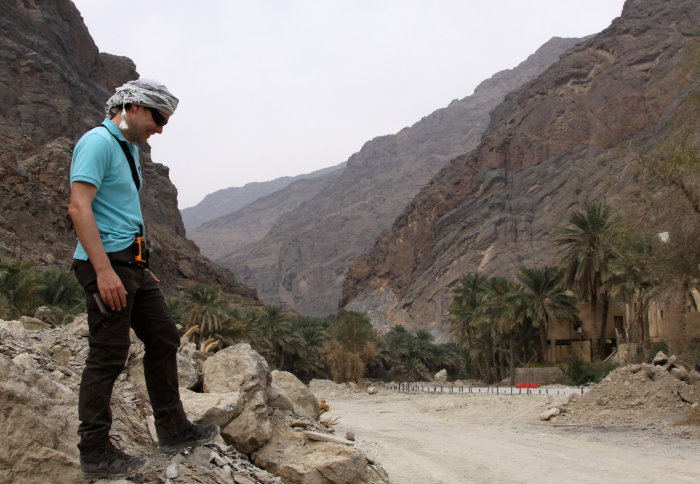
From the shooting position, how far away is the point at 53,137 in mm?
76375

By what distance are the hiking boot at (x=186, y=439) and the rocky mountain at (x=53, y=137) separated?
45.7 metres

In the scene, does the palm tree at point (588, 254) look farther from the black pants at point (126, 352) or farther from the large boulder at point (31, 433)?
the large boulder at point (31, 433)

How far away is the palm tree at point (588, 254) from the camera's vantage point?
33.3 metres

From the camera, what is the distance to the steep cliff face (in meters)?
90.8

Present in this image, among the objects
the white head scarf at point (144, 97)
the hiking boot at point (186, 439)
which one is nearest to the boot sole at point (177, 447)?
the hiking boot at point (186, 439)

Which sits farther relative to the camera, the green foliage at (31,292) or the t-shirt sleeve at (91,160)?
the green foliage at (31,292)

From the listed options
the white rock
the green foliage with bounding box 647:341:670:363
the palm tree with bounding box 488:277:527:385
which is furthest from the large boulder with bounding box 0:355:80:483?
the palm tree with bounding box 488:277:527:385

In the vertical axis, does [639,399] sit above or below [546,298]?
below

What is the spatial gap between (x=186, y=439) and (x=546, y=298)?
36857mm

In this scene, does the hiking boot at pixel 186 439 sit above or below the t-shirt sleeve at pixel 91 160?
below

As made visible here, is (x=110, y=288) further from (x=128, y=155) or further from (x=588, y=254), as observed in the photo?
(x=588, y=254)

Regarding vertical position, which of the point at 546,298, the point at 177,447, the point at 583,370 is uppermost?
the point at 546,298

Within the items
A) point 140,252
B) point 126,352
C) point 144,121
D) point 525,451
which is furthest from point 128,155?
point 525,451

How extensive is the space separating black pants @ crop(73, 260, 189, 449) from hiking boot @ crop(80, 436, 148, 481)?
0.05 meters
